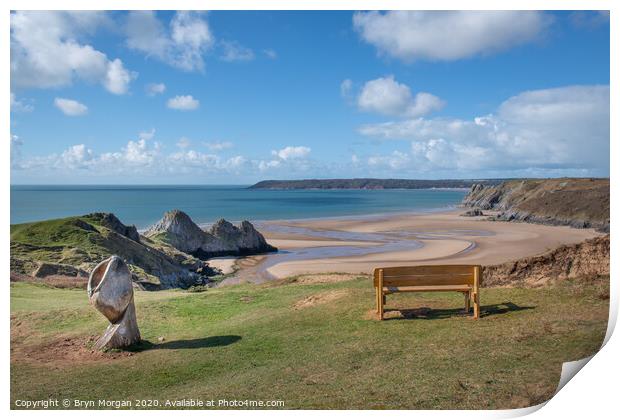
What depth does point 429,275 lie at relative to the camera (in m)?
11.5

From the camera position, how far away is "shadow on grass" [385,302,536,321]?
1133 centimetres

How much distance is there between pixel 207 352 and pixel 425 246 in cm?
3923

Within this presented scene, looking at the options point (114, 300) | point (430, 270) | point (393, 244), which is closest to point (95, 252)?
point (114, 300)

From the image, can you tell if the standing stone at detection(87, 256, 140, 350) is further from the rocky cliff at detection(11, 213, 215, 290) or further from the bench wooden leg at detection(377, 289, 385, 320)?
the rocky cliff at detection(11, 213, 215, 290)

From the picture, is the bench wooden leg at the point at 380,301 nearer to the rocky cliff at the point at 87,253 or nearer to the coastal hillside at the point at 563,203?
the rocky cliff at the point at 87,253

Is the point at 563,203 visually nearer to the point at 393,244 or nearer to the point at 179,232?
the point at 393,244

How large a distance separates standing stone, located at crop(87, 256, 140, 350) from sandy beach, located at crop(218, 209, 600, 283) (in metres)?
21.3

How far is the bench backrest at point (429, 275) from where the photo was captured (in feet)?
37.3

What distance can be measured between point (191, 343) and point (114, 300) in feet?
6.74

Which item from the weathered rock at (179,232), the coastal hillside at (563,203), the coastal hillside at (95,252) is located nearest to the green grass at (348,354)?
the coastal hillside at (95,252)

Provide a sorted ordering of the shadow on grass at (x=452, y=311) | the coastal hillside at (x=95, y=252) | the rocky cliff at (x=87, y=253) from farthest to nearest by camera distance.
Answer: the rocky cliff at (x=87, y=253)
the coastal hillside at (x=95, y=252)
the shadow on grass at (x=452, y=311)

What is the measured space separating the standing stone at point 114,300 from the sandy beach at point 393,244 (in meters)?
21.3

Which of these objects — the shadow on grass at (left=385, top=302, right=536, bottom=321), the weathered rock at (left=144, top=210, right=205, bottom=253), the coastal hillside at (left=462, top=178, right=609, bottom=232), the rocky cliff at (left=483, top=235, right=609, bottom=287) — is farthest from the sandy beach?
the shadow on grass at (left=385, top=302, right=536, bottom=321)

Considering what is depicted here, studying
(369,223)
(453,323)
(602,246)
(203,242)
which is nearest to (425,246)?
(203,242)
